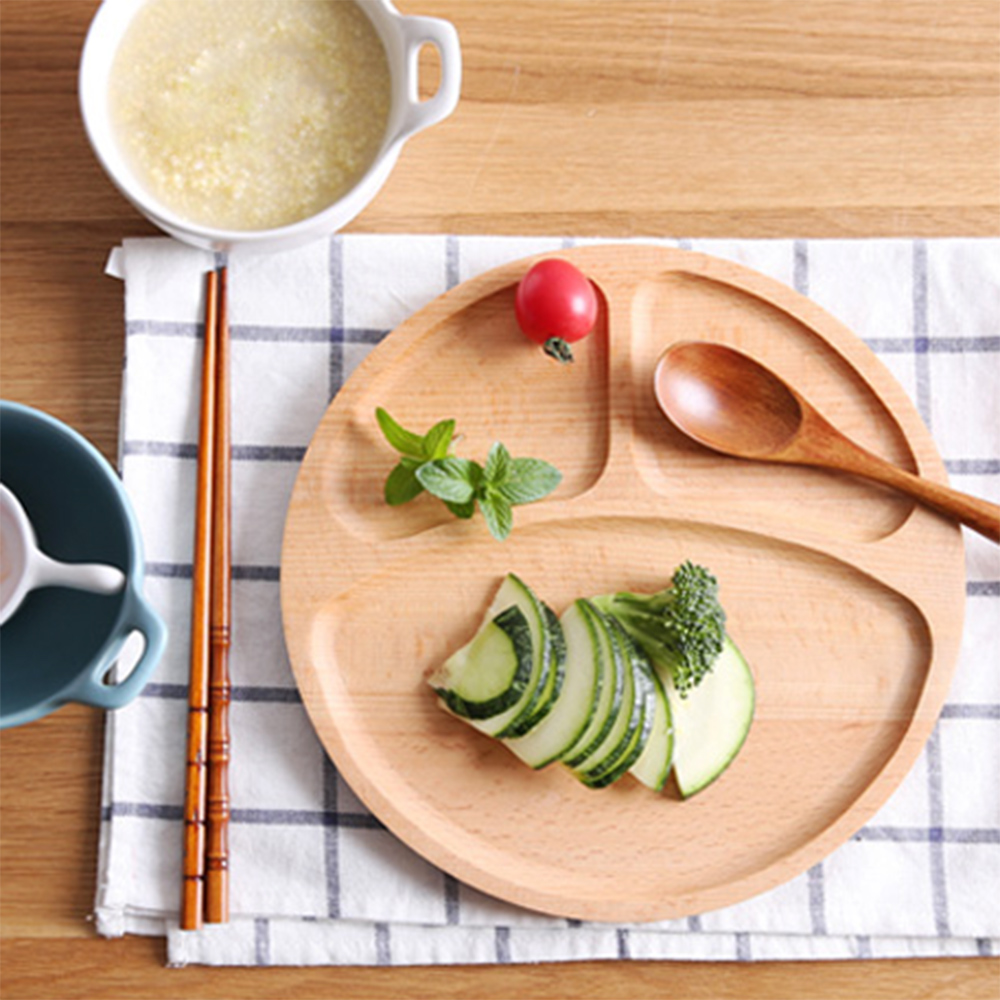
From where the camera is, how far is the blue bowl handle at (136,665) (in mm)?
1557

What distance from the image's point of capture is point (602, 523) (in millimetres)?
1824

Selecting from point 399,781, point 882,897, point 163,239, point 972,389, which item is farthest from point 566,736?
point 163,239

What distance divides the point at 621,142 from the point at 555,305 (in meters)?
0.33

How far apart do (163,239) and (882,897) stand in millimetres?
1414

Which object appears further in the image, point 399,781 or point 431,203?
point 431,203

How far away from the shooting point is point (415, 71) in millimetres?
1696

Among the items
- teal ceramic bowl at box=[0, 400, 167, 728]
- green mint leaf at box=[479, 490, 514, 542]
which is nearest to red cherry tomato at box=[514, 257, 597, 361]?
green mint leaf at box=[479, 490, 514, 542]

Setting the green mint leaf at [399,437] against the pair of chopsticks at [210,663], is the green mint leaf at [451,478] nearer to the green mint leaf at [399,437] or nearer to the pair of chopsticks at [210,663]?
the green mint leaf at [399,437]

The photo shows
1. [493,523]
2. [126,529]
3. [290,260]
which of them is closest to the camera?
[126,529]

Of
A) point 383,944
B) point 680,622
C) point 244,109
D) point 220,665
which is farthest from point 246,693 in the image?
point 244,109

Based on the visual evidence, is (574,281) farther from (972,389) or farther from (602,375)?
(972,389)

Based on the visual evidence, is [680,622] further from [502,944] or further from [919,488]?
[502,944]

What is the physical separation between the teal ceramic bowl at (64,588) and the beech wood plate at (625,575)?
244mm

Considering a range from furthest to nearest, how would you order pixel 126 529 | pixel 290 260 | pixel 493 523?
pixel 290 260 < pixel 493 523 < pixel 126 529
